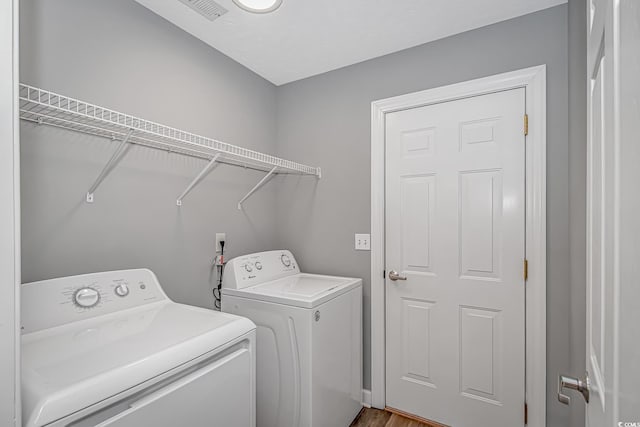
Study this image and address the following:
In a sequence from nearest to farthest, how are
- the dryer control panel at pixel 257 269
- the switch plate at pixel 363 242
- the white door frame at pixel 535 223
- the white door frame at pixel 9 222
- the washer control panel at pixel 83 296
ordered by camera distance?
the white door frame at pixel 9 222 < the washer control panel at pixel 83 296 < the white door frame at pixel 535 223 < the dryer control panel at pixel 257 269 < the switch plate at pixel 363 242

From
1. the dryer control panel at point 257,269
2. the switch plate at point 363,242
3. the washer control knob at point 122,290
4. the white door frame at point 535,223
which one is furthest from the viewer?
the switch plate at point 363,242

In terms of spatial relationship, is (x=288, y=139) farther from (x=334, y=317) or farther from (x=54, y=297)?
(x=54, y=297)

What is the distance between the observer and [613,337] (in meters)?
0.49

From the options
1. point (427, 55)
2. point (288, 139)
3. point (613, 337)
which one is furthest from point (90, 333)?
point (427, 55)

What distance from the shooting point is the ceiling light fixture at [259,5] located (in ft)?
5.20

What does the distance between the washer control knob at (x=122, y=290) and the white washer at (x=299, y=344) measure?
0.59m

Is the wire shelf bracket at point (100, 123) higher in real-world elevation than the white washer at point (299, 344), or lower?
higher

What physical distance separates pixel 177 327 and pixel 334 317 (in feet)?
3.07

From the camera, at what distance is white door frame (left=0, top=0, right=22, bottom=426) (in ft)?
2.12

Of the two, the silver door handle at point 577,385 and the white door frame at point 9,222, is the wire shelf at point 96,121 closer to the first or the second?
the white door frame at point 9,222

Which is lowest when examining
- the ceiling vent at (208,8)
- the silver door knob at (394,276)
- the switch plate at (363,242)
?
the silver door knob at (394,276)

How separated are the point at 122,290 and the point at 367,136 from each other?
178 centimetres

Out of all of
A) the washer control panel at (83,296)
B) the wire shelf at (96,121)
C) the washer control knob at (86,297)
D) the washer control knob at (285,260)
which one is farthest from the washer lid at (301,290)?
the wire shelf at (96,121)

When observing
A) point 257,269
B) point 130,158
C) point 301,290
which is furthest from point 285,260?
point 130,158
